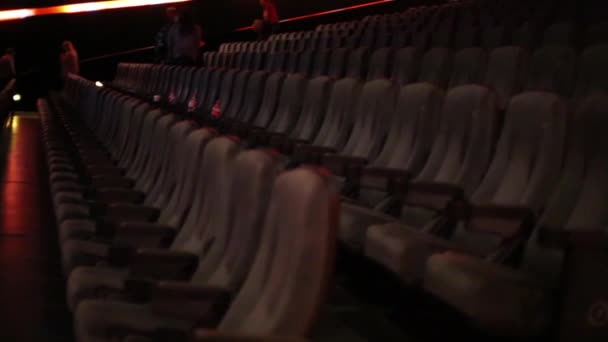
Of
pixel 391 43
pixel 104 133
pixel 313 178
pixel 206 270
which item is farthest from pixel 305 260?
pixel 391 43

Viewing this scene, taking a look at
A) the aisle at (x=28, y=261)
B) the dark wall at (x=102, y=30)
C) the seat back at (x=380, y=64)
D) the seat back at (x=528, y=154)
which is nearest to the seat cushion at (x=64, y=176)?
the aisle at (x=28, y=261)

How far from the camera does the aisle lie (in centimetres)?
139

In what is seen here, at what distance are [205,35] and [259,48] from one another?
2.21 metres

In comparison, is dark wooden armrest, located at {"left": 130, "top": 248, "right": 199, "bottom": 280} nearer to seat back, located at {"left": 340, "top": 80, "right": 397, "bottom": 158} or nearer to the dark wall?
seat back, located at {"left": 340, "top": 80, "right": 397, "bottom": 158}

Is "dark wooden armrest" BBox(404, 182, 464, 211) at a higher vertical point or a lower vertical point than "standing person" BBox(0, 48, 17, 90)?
lower

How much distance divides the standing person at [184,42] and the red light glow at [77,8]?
240 cm

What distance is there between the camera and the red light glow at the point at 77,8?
6148mm

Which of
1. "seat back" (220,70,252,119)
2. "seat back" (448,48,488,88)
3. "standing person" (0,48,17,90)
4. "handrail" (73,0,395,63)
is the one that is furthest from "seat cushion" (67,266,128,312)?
"handrail" (73,0,395,63)

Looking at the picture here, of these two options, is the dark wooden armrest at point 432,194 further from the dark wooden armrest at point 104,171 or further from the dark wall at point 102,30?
the dark wall at point 102,30

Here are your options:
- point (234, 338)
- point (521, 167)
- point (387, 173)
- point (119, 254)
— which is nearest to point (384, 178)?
point (387, 173)

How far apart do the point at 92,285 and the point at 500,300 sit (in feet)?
1.70

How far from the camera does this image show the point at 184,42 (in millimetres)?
4027

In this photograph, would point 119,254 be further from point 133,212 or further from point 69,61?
point 69,61

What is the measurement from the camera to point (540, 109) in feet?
4.16
